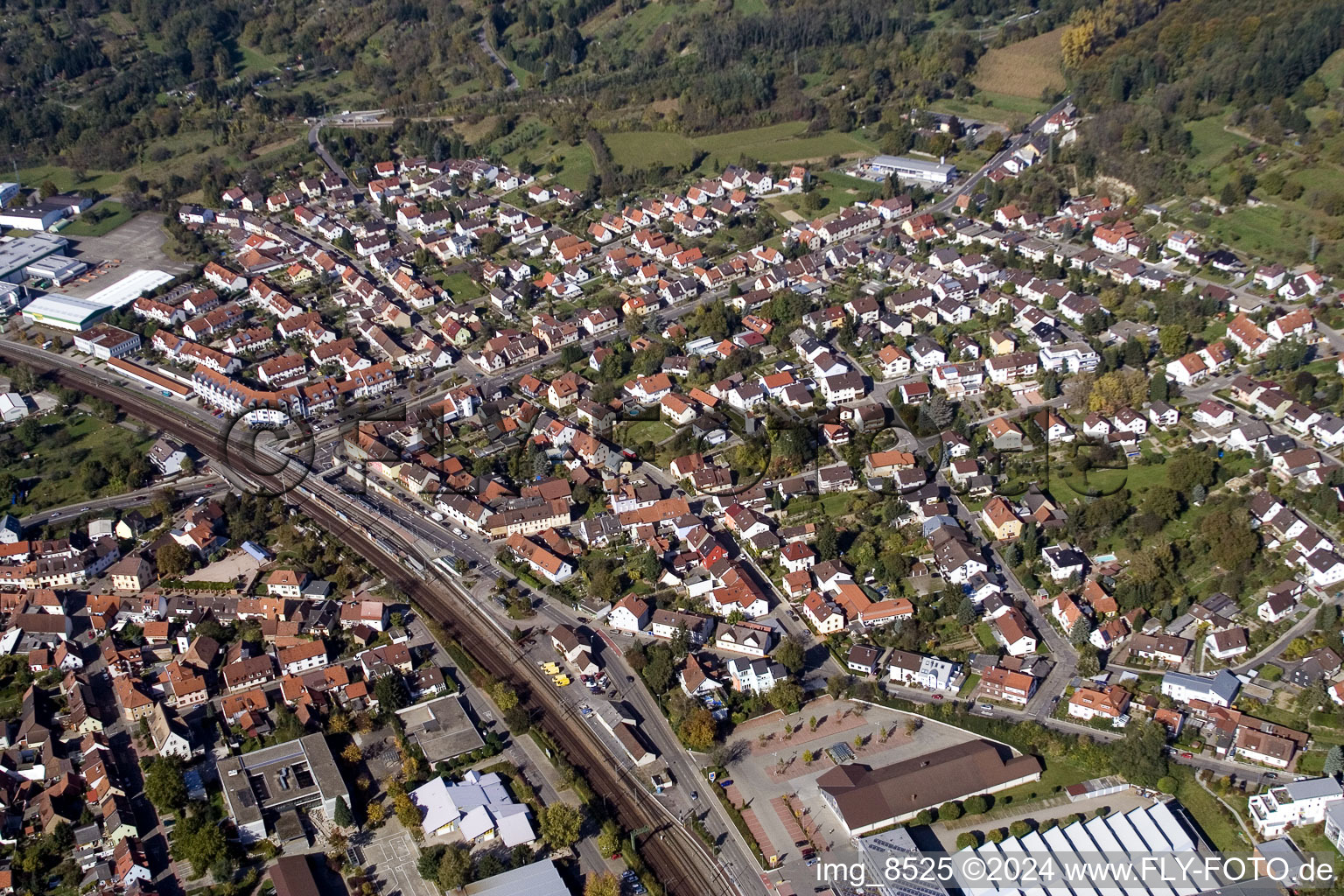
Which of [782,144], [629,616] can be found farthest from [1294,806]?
[782,144]

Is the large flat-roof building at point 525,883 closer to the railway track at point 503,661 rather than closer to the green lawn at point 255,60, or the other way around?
the railway track at point 503,661

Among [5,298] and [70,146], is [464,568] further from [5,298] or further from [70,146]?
[70,146]

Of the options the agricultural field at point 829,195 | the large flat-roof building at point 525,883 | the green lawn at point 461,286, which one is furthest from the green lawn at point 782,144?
the large flat-roof building at point 525,883

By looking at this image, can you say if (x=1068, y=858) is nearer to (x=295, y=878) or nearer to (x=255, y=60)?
(x=295, y=878)

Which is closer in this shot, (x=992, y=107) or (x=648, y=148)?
(x=648, y=148)

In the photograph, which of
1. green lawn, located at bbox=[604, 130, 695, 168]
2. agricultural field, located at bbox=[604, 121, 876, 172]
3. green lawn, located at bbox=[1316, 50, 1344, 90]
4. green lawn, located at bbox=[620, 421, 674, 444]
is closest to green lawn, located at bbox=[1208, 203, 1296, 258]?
green lawn, located at bbox=[1316, 50, 1344, 90]

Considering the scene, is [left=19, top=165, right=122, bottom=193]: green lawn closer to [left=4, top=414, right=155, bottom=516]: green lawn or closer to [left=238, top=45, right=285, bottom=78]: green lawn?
[left=238, top=45, right=285, bottom=78]: green lawn
